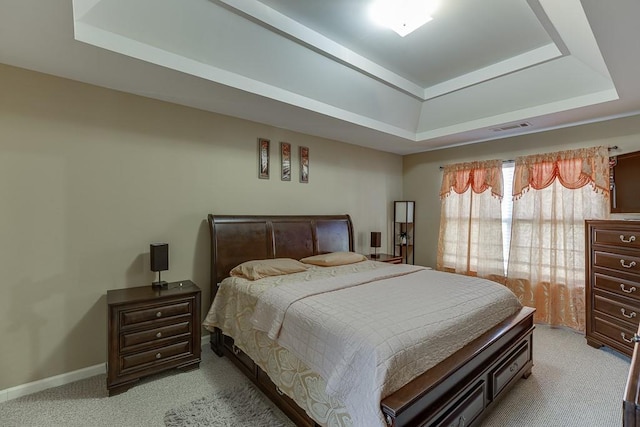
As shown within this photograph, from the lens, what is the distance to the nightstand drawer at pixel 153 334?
237cm

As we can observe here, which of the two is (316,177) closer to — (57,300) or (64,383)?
(57,300)

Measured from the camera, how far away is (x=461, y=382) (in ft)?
5.84

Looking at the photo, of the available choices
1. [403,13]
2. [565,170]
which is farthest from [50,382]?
[565,170]

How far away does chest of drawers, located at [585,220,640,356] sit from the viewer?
109 inches

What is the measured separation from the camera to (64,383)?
8.12 feet

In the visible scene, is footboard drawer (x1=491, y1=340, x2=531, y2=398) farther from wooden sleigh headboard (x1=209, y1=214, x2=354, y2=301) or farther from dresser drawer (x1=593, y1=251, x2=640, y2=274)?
wooden sleigh headboard (x1=209, y1=214, x2=354, y2=301)

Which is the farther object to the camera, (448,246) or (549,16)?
(448,246)

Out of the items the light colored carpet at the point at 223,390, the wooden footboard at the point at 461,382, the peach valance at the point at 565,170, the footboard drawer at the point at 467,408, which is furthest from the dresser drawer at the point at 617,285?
the footboard drawer at the point at 467,408

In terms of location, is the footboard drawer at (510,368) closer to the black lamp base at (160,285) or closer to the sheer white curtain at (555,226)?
the sheer white curtain at (555,226)

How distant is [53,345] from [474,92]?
4.88 metres

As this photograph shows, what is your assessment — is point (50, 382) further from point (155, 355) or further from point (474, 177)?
point (474, 177)

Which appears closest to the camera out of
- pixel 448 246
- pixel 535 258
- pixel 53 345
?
pixel 53 345

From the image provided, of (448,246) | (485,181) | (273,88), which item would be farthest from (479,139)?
(273,88)

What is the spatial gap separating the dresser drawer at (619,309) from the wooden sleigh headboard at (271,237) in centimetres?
278
